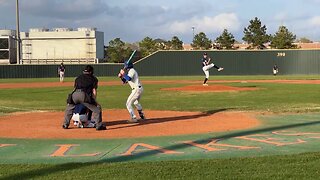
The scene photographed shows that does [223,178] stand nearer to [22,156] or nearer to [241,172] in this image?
[241,172]

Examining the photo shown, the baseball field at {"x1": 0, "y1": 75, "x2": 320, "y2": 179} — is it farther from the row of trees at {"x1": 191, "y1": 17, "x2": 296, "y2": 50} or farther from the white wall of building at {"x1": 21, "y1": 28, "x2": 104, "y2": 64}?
the white wall of building at {"x1": 21, "y1": 28, "x2": 104, "y2": 64}

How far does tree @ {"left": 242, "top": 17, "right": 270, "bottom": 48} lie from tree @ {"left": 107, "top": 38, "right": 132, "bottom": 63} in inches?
938

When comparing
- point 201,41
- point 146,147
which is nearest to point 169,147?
point 146,147

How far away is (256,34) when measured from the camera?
80.8m

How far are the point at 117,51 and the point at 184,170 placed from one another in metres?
84.5

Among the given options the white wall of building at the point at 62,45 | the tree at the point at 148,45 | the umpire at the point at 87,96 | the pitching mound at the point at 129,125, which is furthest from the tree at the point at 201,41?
the umpire at the point at 87,96

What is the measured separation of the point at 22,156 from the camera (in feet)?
24.8

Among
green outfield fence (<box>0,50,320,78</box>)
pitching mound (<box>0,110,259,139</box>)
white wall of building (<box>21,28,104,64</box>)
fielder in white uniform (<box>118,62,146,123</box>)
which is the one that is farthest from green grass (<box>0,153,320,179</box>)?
white wall of building (<box>21,28,104,64</box>)

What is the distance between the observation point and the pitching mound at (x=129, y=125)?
10.0 metres

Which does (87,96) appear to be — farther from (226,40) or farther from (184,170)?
(226,40)

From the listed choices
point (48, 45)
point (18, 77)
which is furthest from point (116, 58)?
point (18, 77)

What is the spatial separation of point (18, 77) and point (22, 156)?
48.2m

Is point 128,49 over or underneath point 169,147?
over

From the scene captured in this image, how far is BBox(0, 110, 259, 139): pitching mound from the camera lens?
32.9 ft
